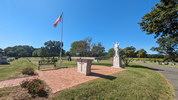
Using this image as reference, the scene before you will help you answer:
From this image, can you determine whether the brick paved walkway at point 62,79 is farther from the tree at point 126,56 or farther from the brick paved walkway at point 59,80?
the tree at point 126,56

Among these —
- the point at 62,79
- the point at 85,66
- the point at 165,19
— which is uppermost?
the point at 165,19

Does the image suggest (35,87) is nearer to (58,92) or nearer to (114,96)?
(58,92)

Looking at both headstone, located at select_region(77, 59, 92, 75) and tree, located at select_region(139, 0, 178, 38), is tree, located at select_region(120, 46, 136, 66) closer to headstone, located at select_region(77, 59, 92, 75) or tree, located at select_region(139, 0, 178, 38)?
tree, located at select_region(139, 0, 178, 38)

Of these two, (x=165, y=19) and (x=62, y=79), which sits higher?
(x=165, y=19)

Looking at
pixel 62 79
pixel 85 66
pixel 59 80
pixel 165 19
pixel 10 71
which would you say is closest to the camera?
pixel 165 19

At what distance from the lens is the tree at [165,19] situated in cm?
411

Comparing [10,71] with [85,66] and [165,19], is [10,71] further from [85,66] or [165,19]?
[165,19]

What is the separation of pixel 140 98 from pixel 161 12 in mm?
4659

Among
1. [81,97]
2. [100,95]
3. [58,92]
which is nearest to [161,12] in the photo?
[100,95]

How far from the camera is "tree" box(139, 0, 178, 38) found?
4.11 m

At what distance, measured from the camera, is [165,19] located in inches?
170

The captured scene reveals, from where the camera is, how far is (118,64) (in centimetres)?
1091

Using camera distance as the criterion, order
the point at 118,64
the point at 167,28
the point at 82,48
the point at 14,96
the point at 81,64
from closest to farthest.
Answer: the point at 14,96
the point at 167,28
the point at 81,64
the point at 118,64
the point at 82,48

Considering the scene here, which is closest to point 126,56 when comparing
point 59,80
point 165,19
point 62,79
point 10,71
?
point 165,19
